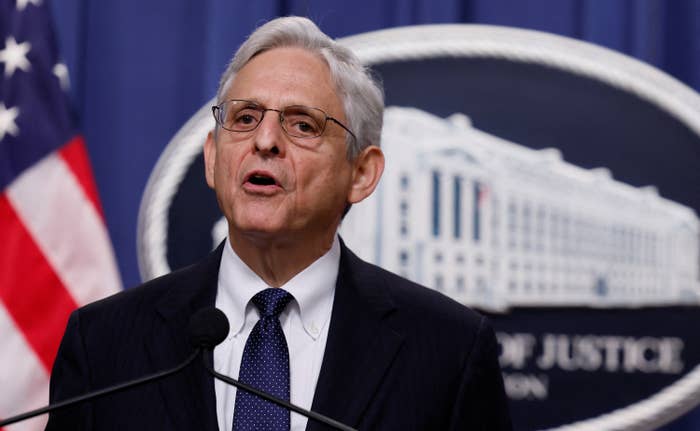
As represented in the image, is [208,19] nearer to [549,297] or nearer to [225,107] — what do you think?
[225,107]

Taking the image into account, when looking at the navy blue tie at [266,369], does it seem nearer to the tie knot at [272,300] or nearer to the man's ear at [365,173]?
the tie knot at [272,300]

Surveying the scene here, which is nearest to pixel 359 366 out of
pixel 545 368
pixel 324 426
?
pixel 324 426

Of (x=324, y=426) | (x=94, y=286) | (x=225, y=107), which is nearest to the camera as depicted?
(x=324, y=426)

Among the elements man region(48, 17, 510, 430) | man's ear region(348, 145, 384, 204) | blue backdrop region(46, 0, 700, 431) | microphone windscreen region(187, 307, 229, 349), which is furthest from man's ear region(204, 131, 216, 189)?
blue backdrop region(46, 0, 700, 431)

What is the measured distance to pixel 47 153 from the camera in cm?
179

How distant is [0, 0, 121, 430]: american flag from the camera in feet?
5.79

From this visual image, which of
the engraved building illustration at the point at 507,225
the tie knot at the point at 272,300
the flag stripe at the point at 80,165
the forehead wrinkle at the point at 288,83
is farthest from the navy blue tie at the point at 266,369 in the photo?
the flag stripe at the point at 80,165

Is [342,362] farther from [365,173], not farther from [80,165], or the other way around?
[80,165]

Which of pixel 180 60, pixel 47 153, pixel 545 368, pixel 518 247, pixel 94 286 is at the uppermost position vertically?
pixel 180 60

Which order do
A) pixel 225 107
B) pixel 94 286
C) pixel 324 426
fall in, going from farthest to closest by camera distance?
pixel 94 286 < pixel 225 107 < pixel 324 426

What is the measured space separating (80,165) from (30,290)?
10.8 inches

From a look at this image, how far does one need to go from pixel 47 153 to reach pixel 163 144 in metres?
0.24

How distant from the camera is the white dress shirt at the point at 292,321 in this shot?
3.85ft

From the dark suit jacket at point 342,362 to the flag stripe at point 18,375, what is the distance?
1.86 feet
